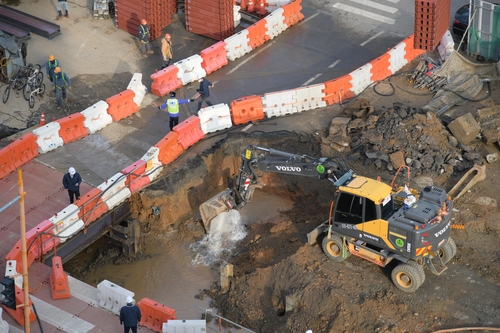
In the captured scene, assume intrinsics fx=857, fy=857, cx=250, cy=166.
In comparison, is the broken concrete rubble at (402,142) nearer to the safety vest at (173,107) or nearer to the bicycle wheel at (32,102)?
the safety vest at (173,107)

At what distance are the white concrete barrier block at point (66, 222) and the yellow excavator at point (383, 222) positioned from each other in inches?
212

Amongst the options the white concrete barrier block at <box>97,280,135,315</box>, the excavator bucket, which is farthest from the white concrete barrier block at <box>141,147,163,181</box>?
the white concrete barrier block at <box>97,280,135,315</box>

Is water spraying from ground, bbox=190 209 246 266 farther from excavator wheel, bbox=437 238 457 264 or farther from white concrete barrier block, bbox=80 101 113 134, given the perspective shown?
excavator wheel, bbox=437 238 457 264

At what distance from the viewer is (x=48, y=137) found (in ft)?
92.9

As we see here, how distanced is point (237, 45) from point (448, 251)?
1385 cm

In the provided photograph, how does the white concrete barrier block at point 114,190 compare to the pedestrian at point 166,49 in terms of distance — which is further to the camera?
the pedestrian at point 166,49

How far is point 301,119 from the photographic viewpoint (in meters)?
30.8

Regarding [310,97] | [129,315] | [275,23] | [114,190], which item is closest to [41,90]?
[114,190]

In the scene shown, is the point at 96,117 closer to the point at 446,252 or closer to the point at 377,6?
the point at 446,252

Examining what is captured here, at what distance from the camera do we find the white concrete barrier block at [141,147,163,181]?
2742cm

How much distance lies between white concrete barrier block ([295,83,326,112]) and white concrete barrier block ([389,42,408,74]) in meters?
3.67

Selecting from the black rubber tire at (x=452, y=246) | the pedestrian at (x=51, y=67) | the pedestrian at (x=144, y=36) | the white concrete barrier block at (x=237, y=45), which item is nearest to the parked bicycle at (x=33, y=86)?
the pedestrian at (x=51, y=67)

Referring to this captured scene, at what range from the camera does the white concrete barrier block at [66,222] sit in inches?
972

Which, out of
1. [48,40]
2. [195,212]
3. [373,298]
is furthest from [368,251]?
[48,40]
